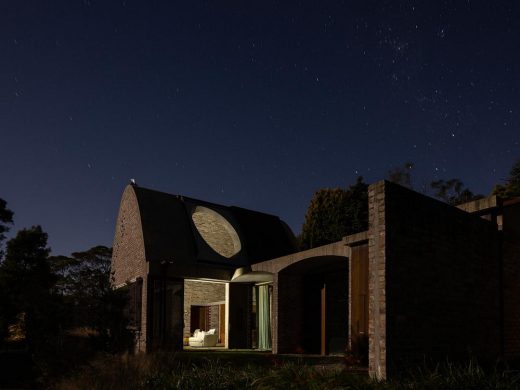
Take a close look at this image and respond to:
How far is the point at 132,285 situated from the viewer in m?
19.3

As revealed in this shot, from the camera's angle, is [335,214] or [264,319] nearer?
[264,319]

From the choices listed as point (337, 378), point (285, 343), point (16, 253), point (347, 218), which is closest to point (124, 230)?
point (16, 253)

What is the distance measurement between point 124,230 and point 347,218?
12509 millimetres

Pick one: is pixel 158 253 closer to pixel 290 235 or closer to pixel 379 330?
pixel 290 235

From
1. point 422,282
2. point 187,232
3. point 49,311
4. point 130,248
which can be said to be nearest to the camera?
point 422,282

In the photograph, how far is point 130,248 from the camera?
66.3 feet

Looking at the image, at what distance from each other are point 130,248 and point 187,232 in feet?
7.63

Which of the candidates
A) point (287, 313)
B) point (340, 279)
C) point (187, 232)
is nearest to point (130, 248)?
point (187, 232)

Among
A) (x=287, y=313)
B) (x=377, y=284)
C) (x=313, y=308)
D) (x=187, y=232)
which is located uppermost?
(x=187, y=232)

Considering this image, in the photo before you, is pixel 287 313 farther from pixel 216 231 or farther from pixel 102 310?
pixel 216 231

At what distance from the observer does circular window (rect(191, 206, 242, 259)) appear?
2167cm

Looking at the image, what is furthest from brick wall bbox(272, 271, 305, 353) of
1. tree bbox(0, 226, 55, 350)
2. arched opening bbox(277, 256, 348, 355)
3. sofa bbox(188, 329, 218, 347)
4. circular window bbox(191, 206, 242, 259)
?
tree bbox(0, 226, 55, 350)

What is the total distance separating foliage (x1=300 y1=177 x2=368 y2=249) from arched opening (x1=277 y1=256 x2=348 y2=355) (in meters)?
12.2

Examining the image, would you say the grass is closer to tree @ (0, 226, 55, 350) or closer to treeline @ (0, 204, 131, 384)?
treeline @ (0, 204, 131, 384)
